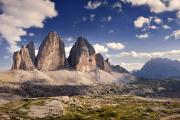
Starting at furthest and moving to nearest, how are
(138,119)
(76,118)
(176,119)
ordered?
(76,118) < (138,119) < (176,119)

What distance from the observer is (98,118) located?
159 metres

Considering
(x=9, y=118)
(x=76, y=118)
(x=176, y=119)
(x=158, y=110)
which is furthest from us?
(x=158, y=110)

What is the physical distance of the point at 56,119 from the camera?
163 m

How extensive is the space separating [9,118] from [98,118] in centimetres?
4252

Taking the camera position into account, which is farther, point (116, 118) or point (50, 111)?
point (50, 111)

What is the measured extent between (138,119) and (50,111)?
68.8 meters

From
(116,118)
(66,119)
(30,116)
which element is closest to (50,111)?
(30,116)

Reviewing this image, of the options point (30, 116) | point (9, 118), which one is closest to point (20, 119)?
point (9, 118)

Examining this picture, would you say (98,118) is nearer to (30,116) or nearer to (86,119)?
(86,119)

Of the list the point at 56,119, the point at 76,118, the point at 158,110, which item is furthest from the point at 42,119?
the point at 158,110

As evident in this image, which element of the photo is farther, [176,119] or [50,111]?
[50,111]

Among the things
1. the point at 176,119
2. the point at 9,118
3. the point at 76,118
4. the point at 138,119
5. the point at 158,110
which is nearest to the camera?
the point at 176,119

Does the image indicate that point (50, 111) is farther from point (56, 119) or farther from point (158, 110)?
point (158, 110)

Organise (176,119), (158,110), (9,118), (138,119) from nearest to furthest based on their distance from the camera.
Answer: (176,119)
(138,119)
(9,118)
(158,110)
